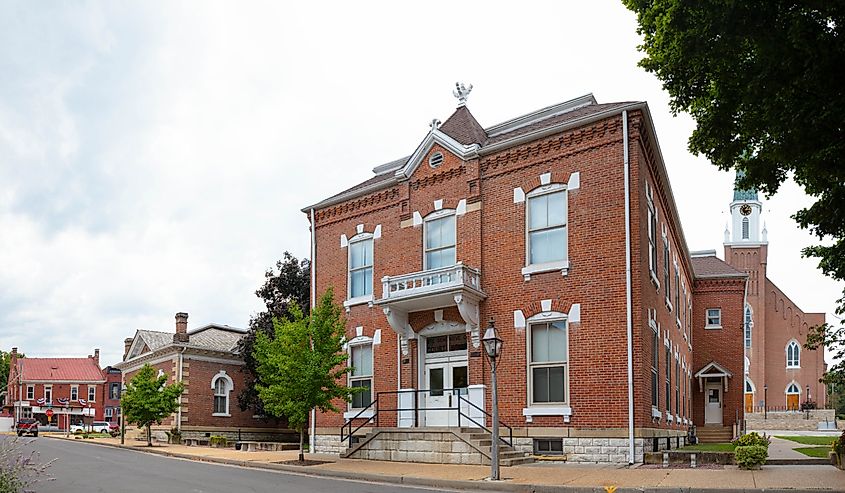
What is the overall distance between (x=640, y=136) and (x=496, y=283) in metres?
5.54

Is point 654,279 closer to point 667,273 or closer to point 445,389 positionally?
point 667,273

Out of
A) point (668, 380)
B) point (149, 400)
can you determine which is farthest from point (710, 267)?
point (149, 400)

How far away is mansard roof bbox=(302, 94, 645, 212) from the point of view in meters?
21.9

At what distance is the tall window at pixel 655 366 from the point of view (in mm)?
21250

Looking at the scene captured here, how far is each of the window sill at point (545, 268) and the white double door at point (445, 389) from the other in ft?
10.9

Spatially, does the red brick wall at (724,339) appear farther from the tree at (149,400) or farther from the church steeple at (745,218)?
the church steeple at (745,218)

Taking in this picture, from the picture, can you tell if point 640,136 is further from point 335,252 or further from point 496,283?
point 335,252

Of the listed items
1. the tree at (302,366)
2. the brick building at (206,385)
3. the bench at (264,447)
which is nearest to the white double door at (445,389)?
the tree at (302,366)

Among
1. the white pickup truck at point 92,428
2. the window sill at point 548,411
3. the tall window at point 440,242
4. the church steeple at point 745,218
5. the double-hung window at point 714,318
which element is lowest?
the white pickup truck at point 92,428

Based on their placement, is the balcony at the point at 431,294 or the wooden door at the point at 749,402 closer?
the balcony at the point at 431,294

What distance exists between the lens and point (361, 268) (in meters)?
26.8

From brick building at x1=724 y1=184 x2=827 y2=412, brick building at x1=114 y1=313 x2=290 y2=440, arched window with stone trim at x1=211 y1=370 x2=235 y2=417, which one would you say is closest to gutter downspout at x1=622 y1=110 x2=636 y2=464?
brick building at x1=114 y1=313 x2=290 y2=440

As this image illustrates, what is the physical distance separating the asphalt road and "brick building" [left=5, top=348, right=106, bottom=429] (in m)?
73.4

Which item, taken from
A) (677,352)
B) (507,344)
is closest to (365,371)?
(507,344)
